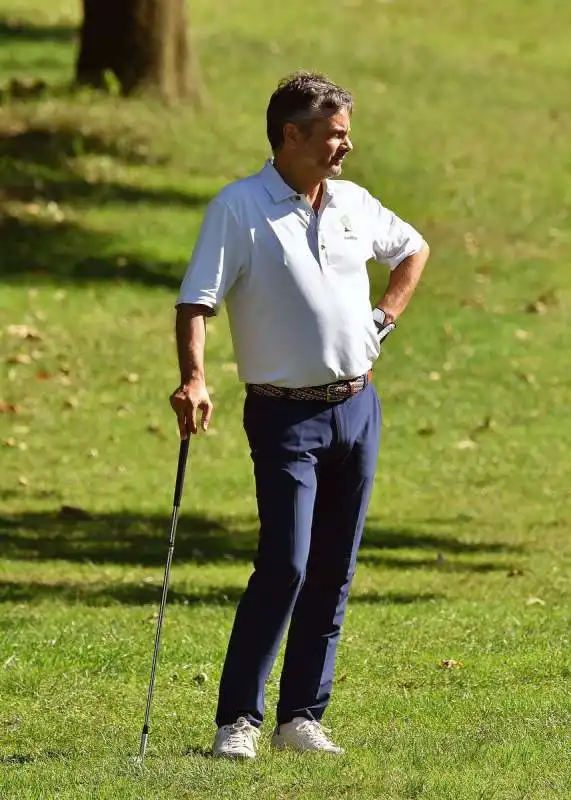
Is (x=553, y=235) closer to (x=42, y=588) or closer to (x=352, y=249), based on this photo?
(x=42, y=588)

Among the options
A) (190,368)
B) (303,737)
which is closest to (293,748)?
(303,737)

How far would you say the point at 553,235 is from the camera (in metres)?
20.1

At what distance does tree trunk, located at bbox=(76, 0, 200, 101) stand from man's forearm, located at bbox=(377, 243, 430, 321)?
50.4ft

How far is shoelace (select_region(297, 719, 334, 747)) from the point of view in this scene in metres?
6.31

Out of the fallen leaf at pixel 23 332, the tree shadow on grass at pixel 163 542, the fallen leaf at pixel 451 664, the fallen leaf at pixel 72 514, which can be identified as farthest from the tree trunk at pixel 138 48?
the fallen leaf at pixel 451 664

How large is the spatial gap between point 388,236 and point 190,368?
3.22 ft

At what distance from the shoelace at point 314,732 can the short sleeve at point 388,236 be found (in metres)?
1.70

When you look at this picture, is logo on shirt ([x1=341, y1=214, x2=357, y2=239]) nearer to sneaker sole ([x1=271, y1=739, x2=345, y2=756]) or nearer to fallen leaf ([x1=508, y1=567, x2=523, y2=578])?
sneaker sole ([x1=271, y1=739, x2=345, y2=756])

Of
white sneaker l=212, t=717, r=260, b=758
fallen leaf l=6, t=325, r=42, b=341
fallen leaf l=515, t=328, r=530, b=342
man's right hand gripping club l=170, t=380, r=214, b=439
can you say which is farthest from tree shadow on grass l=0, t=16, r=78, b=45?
white sneaker l=212, t=717, r=260, b=758

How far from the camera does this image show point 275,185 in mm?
6066

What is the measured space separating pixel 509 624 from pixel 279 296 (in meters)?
3.71

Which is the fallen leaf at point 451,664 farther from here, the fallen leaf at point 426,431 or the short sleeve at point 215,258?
the fallen leaf at point 426,431

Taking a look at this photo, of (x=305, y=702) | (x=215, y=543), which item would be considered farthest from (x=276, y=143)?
(x=215, y=543)

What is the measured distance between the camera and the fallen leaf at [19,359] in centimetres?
1608
